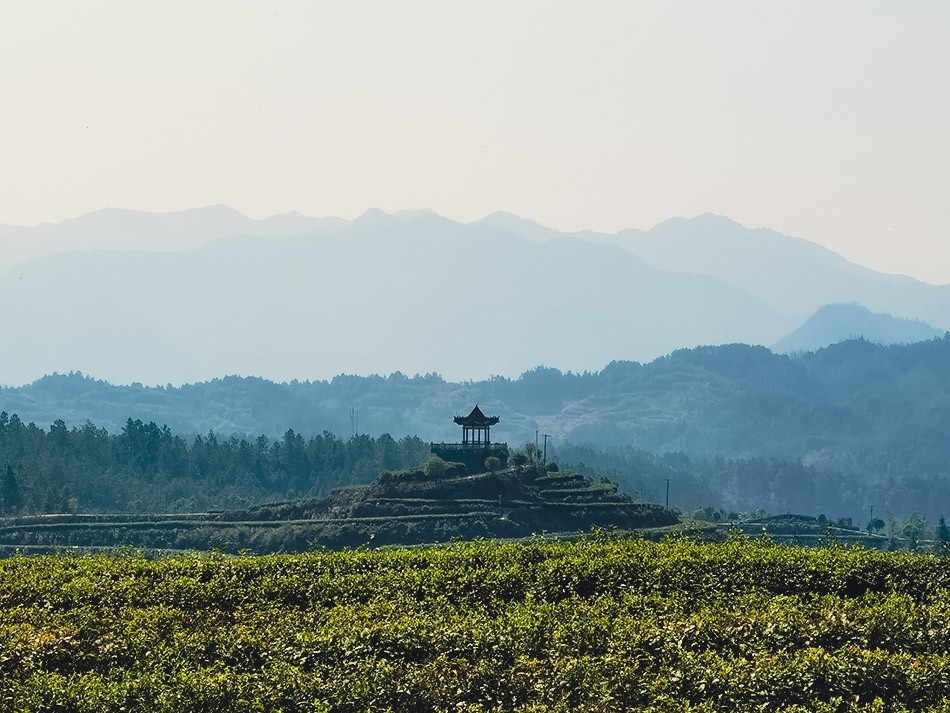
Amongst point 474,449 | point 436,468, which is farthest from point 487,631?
point 474,449

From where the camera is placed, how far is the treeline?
545 ft

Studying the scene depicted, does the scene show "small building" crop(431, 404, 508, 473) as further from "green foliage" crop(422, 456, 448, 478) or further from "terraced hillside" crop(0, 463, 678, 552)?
"terraced hillside" crop(0, 463, 678, 552)

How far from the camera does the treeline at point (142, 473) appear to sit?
166m

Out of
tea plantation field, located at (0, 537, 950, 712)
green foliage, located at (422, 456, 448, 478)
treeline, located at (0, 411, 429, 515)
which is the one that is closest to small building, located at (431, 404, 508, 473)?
green foliage, located at (422, 456, 448, 478)

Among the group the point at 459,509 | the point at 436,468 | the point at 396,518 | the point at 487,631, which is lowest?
the point at 396,518

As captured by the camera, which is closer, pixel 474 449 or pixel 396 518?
pixel 396 518

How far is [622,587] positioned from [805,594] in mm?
3250

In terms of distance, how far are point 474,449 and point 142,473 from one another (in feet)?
221

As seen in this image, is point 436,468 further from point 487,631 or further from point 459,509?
point 487,631

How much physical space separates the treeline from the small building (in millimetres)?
39818

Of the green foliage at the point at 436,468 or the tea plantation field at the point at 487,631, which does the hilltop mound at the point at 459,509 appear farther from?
the tea plantation field at the point at 487,631

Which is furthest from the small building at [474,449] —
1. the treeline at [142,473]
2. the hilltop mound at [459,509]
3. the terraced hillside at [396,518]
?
the treeline at [142,473]

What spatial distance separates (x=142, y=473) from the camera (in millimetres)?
182375

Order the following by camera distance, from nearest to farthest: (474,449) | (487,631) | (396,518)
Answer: (487,631), (396,518), (474,449)
